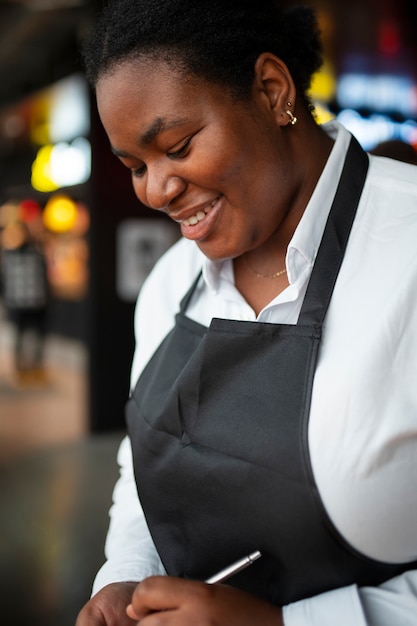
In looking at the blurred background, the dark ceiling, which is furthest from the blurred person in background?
the dark ceiling

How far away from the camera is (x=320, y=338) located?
3.12 feet

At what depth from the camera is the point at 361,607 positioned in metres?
0.89

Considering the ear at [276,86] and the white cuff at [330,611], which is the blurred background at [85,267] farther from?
the white cuff at [330,611]

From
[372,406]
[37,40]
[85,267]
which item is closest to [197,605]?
[372,406]

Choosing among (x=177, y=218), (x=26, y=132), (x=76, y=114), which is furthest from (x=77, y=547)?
(x=26, y=132)

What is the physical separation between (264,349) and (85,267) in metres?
5.25

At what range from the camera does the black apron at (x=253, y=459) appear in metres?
0.92

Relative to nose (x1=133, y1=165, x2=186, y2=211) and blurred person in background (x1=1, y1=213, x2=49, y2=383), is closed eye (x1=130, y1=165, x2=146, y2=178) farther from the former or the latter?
blurred person in background (x1=1, y1=213, x2=49, y2=383)

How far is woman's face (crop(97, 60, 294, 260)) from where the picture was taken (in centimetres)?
101

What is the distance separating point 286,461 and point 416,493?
0.17 metres

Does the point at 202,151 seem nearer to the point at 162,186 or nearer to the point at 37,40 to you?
the point at 162,186

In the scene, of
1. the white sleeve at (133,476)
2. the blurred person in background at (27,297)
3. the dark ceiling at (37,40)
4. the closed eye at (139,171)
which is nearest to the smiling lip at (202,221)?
the closed eye at (139,171)

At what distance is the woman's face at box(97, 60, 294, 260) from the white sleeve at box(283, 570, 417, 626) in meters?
0.51

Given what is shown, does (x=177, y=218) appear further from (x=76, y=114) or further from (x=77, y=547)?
(x=76, y=114)
